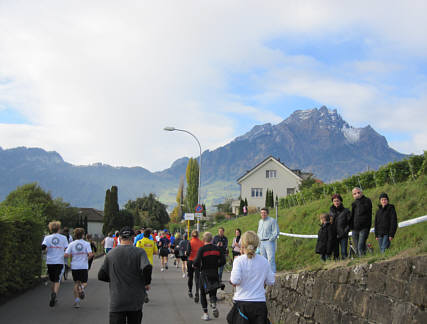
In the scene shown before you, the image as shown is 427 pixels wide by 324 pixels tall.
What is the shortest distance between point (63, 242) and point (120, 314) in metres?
5.81

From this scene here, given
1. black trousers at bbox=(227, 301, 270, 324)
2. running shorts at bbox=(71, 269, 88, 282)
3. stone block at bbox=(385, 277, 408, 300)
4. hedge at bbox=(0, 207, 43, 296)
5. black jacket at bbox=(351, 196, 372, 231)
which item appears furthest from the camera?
hedge at bbox=(0, 207, 43, 296)

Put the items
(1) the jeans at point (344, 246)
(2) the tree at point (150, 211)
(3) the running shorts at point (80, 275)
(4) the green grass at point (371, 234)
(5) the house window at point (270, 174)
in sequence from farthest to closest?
(2) the tree at point (150, 211) < (5) the house window at point (270, 174) < (4) the green grass at point (371, 234) < (3) the running shorts at point (80, 275) < (1) the jeans at point (344, 246)

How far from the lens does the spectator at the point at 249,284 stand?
19.4ft

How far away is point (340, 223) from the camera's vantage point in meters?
10.6

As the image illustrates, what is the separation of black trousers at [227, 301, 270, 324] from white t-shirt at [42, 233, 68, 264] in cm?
670

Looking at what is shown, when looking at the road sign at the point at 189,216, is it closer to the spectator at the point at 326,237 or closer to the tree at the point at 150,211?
the spectator at the point at 326,237

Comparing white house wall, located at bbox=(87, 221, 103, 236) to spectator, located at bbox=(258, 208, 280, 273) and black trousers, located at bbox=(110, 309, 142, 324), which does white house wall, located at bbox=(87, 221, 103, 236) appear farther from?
black trousers, located at bbox=(110, 309, 142, 324)

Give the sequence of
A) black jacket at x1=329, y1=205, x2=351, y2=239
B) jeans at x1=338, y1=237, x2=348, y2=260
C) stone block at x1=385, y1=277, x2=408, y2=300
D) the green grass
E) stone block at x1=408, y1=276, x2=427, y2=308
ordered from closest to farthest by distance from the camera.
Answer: stone block at x1=408, y1=276, x2=427, y2=308, stone block at x1=385, y1=277, x2=408, y2=300, black jacket at x1=329, y1=205, x2=351, y2=239, jeans at x1=338, y1=237, x2=348, y2=260, the green grass

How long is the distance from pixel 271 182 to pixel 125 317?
73666 mm

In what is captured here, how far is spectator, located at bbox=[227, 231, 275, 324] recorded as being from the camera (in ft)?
19.4

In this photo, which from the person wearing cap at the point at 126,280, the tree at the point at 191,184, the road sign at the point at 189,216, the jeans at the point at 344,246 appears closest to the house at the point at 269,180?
the tree at the point at 191,184

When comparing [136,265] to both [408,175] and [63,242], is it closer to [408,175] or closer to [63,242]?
[63,242]

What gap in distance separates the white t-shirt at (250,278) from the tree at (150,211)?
3919 inches

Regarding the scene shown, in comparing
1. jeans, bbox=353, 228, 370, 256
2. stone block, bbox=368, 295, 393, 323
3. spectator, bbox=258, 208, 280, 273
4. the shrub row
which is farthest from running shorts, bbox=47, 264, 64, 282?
the shrub row
